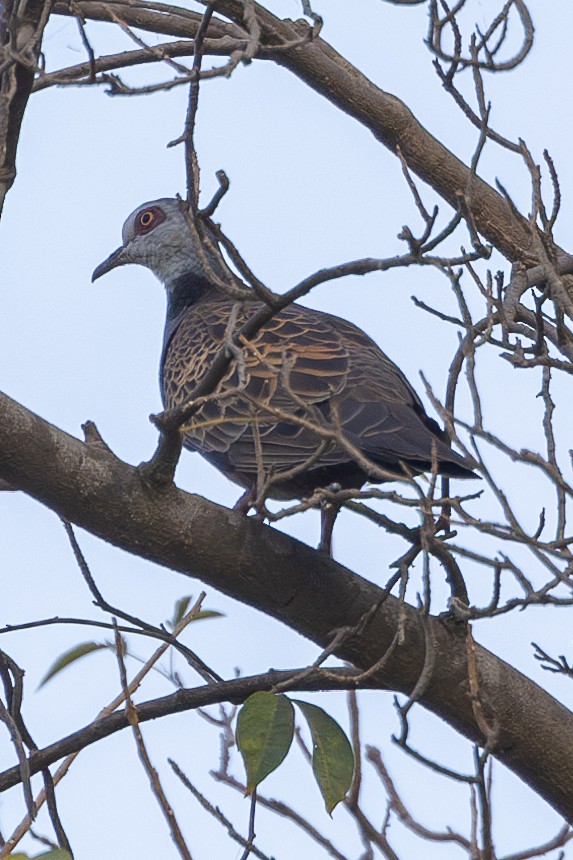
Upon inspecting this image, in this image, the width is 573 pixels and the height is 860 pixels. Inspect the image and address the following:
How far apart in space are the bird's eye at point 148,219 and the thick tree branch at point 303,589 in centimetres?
339

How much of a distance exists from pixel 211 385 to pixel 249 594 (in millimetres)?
768

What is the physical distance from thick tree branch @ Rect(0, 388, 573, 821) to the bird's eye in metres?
3.39

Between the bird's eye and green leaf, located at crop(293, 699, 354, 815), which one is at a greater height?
the bird's eye

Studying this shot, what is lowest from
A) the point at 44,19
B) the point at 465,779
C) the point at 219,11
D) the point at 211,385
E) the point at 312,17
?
the point at 465,779

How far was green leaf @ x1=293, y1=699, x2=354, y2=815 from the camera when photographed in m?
3.20

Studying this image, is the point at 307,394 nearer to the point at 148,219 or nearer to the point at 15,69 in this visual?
the point at 15,69

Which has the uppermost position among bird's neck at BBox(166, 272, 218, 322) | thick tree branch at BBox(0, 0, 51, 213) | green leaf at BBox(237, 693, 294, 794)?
bird's neck at BBox(166, 272, 218, 322)

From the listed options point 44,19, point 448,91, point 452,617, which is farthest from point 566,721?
point 44,19

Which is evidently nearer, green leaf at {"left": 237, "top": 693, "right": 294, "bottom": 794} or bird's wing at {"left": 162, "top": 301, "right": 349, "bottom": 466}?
green leaf at {"left": 237, "top": 693, "right": 294, "bottom": 794}

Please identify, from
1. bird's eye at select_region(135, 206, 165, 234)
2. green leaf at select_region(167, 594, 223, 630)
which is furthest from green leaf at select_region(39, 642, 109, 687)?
bird's eye at select_region(135, 206, 165, 234)

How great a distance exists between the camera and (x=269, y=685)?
3.71m

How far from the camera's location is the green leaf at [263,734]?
121 inches

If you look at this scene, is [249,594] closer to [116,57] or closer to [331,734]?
[331,734]

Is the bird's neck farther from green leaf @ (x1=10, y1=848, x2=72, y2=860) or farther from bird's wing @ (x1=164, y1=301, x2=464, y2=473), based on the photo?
green leaf @ (x1=10, y1=848, x2=72, y2=860)
